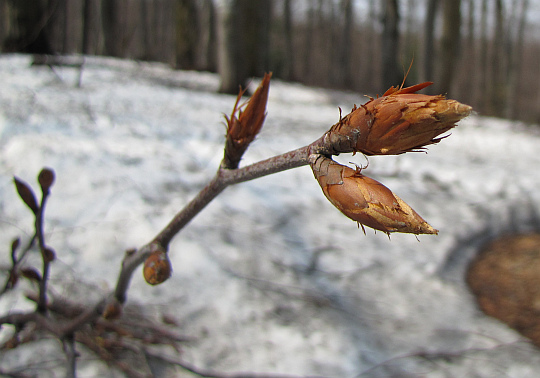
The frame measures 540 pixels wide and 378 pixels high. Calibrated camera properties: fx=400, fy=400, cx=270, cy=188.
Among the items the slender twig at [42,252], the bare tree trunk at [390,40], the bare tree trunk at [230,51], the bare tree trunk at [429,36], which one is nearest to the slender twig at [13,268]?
the slender twig at [42,252]

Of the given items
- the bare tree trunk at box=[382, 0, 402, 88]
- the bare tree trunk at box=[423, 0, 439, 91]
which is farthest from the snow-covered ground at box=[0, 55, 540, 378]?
the bare tree trunk at box=[423, 0, 439, 91]

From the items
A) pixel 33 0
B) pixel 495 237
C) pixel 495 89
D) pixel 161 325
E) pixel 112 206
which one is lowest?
pixel 495 89

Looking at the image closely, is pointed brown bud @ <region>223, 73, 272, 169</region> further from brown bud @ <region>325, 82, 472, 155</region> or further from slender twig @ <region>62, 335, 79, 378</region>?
slender twig @ <region>62, 335, 79, 378</region>

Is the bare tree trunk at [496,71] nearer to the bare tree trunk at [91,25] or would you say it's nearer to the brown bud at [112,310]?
the bare tree trunk at [91,25]

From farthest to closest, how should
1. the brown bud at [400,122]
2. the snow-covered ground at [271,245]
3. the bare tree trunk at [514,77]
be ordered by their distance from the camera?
the bare tree trunk at [514,77]
the snow-covered ground at [271,245]
the brown bud at [400,122]

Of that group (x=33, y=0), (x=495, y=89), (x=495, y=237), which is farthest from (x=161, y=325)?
(x=495, y=89)

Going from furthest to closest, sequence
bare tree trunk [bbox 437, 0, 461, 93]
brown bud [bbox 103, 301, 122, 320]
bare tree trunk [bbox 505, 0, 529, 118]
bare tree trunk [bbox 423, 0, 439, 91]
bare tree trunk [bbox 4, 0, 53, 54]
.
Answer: bare tree trunk [bbox 505, 0, 529, 118] < bare tree trunk [bbox 423, 0, 439, 91] < bare tree trunk [bbox 437, 0, 461, 93] < bare tree trunk [bbox 4, 0, 53, 54] < brown bud [bbox 103, 301, 122, 320]

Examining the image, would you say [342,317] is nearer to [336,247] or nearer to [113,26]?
[336,247]
